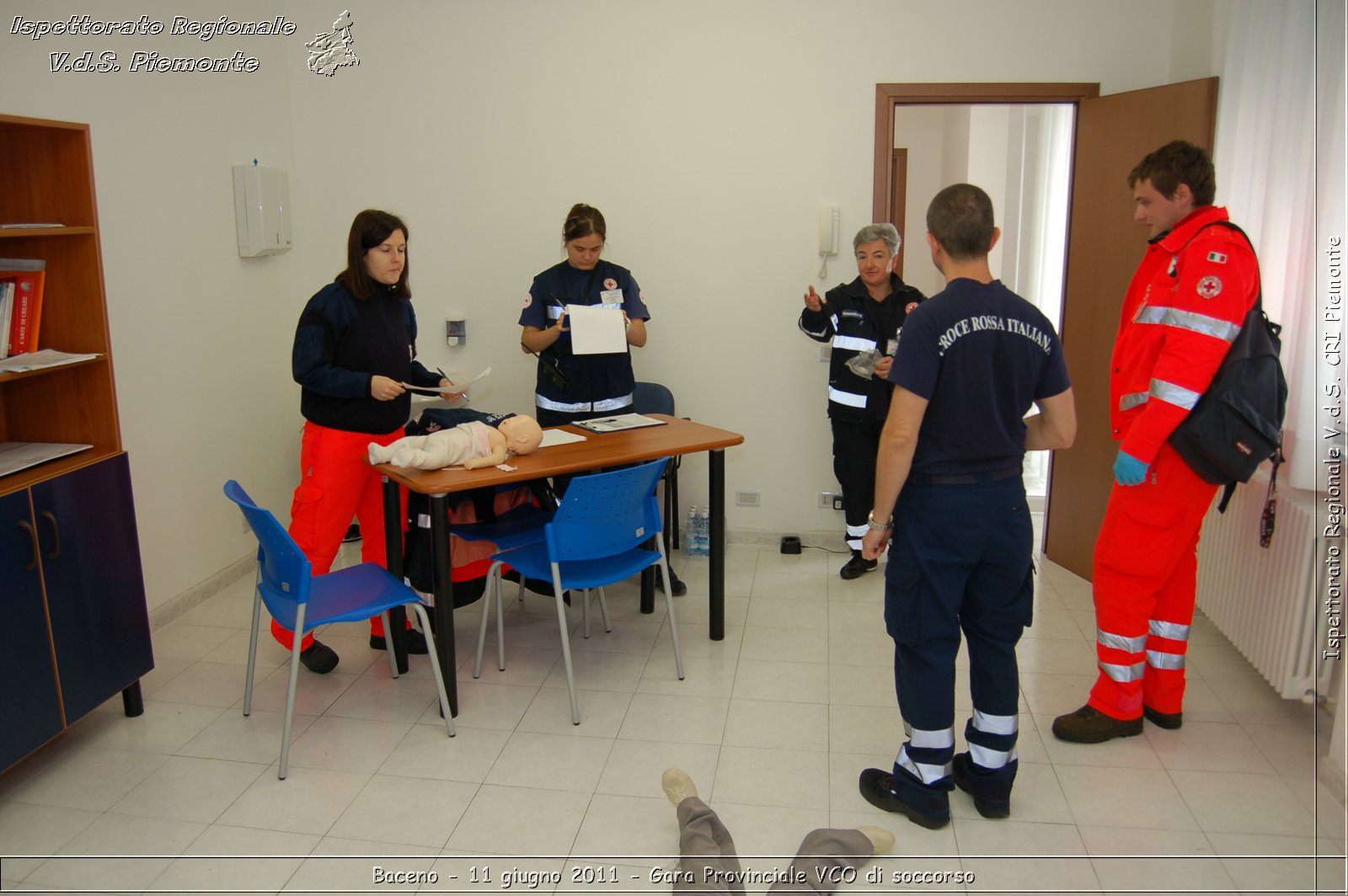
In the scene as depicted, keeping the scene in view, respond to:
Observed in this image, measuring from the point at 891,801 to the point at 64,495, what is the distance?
2579 mm

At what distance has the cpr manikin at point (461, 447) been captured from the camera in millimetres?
3240

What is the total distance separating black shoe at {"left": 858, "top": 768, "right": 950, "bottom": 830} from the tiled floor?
0.09 feet

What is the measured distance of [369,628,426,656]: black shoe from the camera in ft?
12.6

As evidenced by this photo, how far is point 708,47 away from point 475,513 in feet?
8.26

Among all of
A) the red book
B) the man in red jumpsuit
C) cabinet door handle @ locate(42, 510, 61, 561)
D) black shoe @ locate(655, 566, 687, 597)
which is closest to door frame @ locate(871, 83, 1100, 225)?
the man in red jumpsuit

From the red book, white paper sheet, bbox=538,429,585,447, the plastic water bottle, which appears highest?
the red book

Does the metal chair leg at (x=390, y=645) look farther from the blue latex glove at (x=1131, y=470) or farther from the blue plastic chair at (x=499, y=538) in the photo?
the blue latex glove at (x=1131, y=470)

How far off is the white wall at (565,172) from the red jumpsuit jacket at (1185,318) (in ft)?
6.50

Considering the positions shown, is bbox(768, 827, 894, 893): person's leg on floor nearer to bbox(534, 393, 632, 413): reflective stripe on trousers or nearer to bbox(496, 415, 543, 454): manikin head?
bbox(496, 415, 543, 454): manikin head

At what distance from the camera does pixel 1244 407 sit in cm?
274

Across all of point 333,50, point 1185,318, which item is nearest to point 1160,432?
point 1185,318

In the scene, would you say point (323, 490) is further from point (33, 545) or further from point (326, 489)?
point (33, 545)

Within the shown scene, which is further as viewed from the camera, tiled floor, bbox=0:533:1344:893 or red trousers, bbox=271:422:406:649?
red trousers, bbox=271:422:406:649

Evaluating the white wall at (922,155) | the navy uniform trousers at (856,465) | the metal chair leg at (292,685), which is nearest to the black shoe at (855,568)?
the navy uniform trousers at (856,465)
